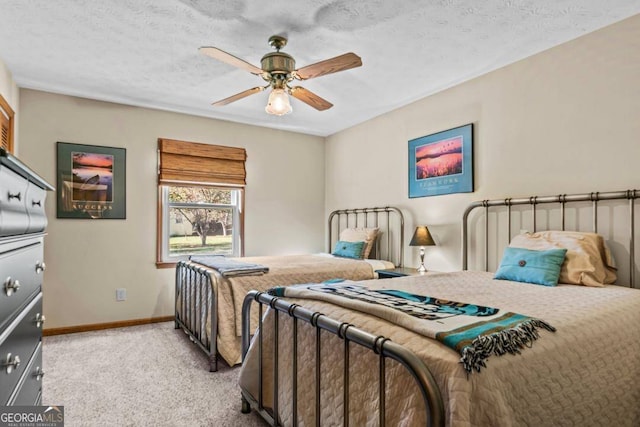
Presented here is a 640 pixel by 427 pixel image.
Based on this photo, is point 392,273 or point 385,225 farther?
point 385,225

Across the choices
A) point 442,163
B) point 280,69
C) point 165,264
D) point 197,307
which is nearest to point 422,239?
point 442,163

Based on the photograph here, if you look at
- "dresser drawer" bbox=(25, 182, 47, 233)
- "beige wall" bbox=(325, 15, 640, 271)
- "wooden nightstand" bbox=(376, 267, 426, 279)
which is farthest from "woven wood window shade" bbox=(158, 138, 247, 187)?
"dresser drawer" bbox=(25, 182, 47, 233)

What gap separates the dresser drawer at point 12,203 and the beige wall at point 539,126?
3.06 meters

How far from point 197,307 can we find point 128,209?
157 cm

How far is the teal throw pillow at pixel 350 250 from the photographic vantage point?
159 inches

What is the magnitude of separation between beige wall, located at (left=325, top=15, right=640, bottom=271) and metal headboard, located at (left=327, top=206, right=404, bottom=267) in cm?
11

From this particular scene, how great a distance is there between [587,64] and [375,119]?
7.30ft

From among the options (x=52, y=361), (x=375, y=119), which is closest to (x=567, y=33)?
(x=375, y=119)

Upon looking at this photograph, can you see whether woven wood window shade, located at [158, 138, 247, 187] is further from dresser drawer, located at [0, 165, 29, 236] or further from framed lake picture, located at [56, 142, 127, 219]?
dresser drawer, located at [0, 165, 29, 236]

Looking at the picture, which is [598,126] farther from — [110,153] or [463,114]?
[110,153]

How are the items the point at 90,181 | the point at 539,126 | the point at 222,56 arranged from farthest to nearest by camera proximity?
the point at 90,181 < the point at 539,126 < the point at 222,56

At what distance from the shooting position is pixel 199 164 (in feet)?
14.0

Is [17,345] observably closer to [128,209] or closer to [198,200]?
[128,209]

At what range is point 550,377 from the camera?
1218mm
